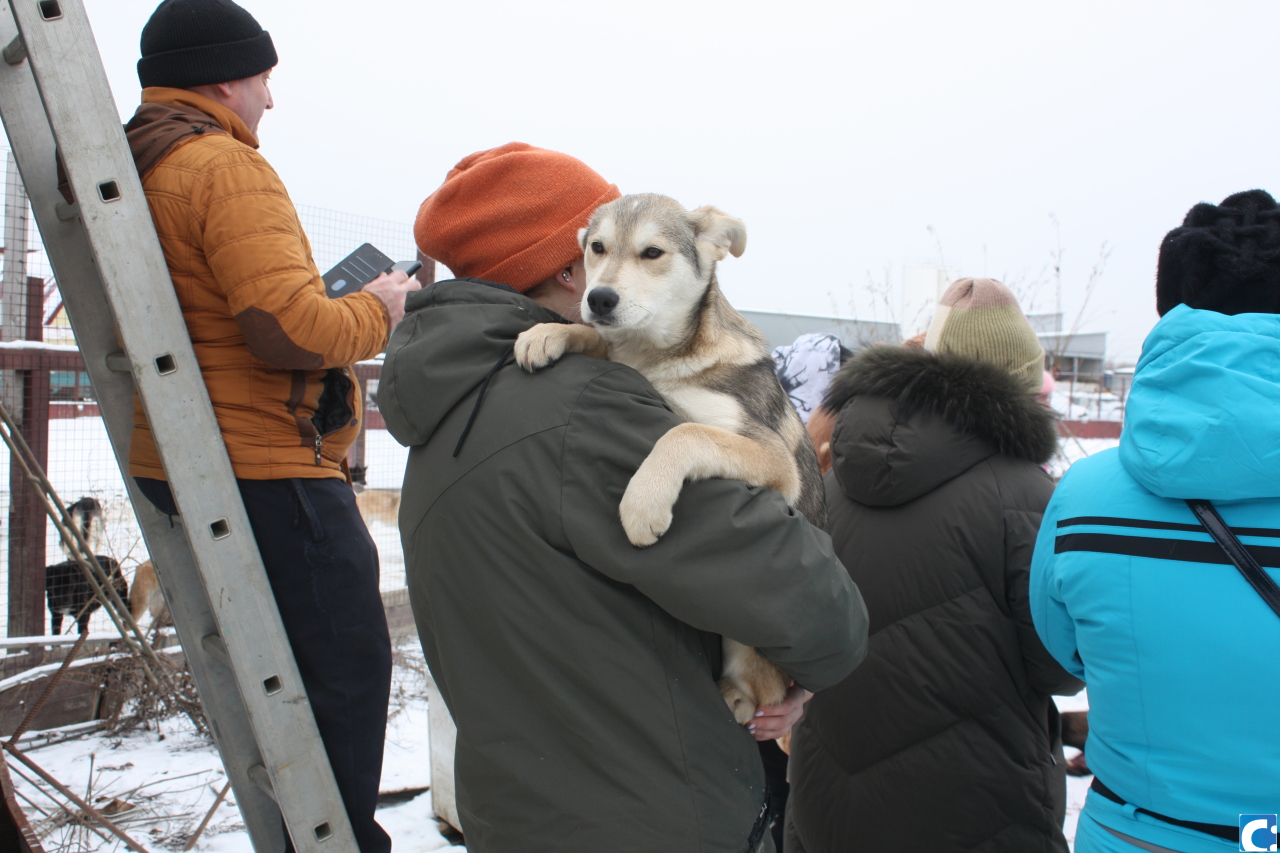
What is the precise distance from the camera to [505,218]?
1.69 m

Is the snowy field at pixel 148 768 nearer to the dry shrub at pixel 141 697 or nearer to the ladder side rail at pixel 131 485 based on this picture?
the dry shrub at pixel 141 697

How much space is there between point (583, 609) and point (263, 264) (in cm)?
131

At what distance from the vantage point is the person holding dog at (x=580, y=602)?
4.15 feet

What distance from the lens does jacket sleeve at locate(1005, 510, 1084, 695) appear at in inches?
79.1

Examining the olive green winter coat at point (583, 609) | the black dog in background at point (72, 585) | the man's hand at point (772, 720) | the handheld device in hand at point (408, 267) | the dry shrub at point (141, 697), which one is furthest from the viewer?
the black dog in background at point (72, 585)

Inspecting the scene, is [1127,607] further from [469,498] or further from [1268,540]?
[469,498]

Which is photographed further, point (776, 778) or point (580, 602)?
point (776, 778)

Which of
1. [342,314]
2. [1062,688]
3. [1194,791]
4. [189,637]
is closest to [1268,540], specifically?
[1194,791]

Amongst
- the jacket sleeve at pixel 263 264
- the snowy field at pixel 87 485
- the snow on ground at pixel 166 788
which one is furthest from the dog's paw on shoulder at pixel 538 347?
the snowy field at pixel 87 485

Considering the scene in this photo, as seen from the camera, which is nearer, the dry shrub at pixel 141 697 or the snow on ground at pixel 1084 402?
the dry shrub at pixel 141 697

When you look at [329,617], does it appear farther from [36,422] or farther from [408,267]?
[36,422]

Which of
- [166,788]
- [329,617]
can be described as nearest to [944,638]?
[329,617]

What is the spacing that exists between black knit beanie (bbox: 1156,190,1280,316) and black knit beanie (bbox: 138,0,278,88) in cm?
250

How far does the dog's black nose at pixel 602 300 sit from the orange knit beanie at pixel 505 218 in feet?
0.39
